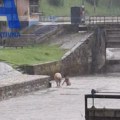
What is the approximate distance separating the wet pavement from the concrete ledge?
44cm

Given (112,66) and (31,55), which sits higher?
(31,55)

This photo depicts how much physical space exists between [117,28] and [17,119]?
104ft

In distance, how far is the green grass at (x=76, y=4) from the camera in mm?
108312

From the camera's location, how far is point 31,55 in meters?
47.8

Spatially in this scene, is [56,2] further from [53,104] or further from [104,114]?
→ [104,114]

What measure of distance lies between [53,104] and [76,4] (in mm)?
86715

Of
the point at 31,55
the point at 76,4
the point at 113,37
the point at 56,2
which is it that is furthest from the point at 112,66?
the point at 76,4

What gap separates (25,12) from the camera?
215ft

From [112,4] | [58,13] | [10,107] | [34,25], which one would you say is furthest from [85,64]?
[112,4]

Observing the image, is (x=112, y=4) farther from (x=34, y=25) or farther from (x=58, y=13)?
(x=34, y=25)

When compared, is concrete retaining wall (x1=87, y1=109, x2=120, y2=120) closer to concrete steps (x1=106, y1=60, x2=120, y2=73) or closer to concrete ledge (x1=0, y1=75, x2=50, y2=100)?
concrete ledge (x1=0, y1=75, x2=50, y2=100)

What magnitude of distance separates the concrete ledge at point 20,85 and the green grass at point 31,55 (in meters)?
4.06

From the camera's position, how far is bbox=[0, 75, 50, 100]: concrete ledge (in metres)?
34.3

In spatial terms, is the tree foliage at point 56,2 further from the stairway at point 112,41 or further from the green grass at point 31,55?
the green grass at point 31,55
